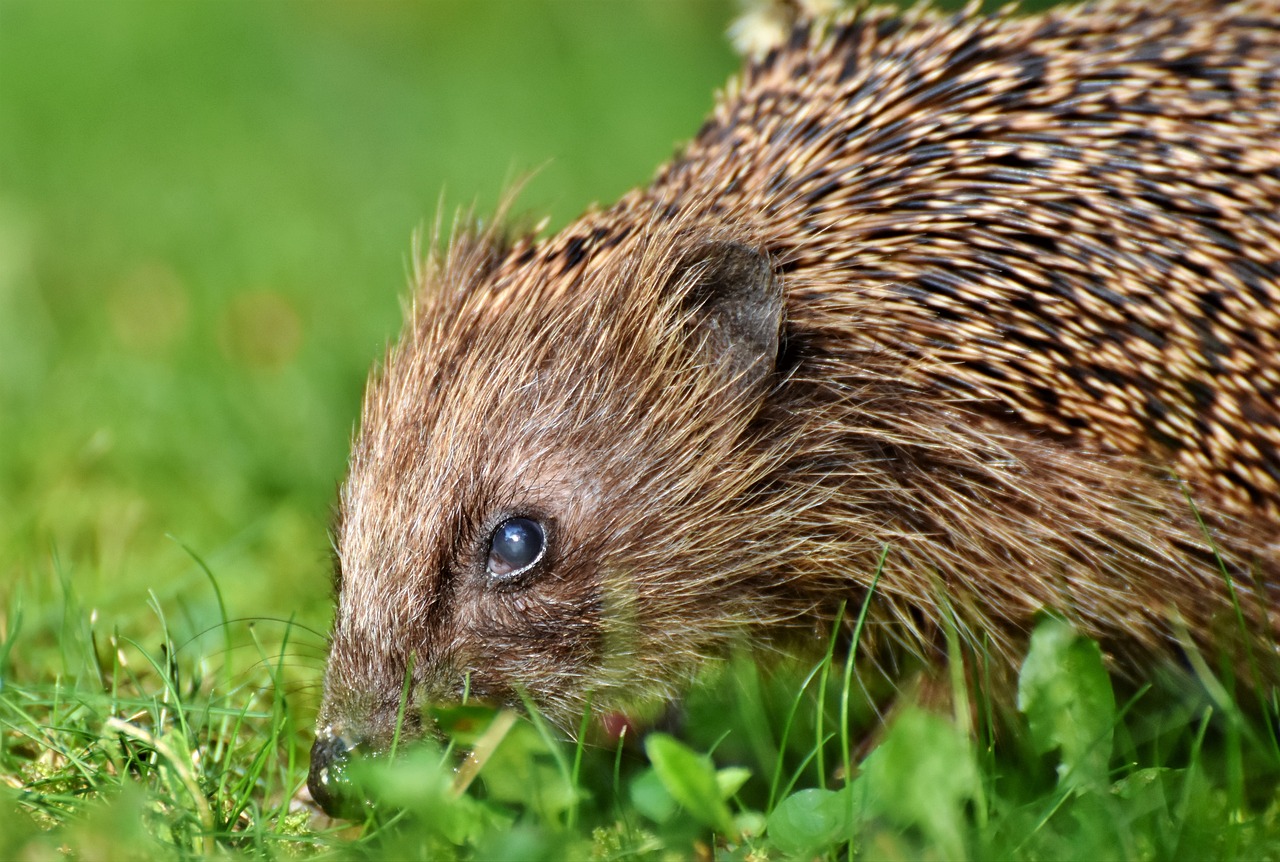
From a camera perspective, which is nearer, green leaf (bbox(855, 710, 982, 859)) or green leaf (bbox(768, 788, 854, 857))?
green leaf (bbox(855, 710, 982, 859))

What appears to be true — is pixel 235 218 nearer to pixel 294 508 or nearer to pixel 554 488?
pixel 294 508

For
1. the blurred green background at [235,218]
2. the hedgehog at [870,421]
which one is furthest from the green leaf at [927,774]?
the blurred green background at [235,218]

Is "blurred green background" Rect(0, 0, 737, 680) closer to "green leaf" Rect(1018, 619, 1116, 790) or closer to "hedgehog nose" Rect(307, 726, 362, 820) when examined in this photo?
"hedgehog nose" Rect(307, 726, 362, 820)

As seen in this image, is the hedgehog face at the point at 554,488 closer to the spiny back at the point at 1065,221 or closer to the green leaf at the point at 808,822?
the spiny back at the point at 1065,221

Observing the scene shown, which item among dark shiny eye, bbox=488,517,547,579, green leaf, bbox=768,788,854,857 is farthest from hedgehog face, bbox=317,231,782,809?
green leaf, bbox=768,788,854,857

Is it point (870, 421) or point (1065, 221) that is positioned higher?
point (1065, 221)

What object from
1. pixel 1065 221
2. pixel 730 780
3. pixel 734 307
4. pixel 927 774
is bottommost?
Answer: pixel 730 780

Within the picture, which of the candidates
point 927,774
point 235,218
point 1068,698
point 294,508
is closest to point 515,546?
point 927,774
